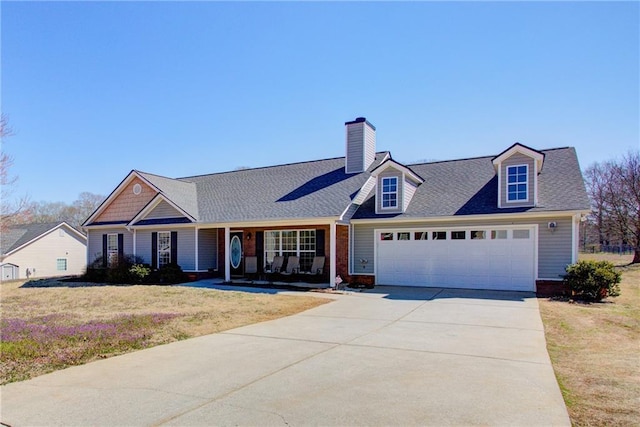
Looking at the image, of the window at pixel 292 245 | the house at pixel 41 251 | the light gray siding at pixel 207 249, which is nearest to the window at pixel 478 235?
the window at pixel 292 245

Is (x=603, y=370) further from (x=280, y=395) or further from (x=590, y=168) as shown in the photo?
(x=590, y=168)

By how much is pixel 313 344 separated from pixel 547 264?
10.1m

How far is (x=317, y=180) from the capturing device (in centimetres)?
2003

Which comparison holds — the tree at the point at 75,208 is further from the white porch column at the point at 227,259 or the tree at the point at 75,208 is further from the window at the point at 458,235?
the window at the point at 458,235

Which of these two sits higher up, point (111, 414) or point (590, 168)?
point (590, 168)

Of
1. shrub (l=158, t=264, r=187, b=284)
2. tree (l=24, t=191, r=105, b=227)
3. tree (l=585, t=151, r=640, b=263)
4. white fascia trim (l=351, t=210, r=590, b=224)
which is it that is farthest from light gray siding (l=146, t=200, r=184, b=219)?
tree (l=24, t=191, r=105, b=227)

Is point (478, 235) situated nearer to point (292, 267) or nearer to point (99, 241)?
point (292, 267)

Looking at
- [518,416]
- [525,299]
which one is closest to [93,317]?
[518,416]

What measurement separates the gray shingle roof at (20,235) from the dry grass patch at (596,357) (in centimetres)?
3921

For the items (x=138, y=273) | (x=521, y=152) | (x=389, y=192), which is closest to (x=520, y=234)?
(x=521, y=152)

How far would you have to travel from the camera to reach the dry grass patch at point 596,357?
14.8 feet

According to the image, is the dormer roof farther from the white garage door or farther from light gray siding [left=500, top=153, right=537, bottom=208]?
the white garage door

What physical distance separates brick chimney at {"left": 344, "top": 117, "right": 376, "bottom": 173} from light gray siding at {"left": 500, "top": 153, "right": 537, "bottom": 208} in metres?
6.08

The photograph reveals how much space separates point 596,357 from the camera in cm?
667
